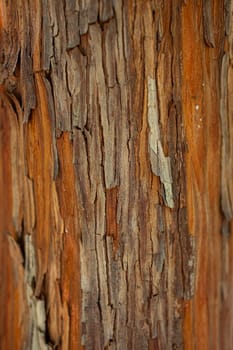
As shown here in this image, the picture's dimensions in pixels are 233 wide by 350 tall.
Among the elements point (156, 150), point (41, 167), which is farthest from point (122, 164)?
point (41, 167)

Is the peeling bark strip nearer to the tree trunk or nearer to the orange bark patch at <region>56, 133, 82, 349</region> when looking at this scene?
the tree trunk

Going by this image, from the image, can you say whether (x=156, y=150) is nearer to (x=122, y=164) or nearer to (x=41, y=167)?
(x=122, y=164)

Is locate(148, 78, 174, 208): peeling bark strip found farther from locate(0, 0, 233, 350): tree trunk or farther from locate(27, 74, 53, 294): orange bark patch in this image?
locate(27, 74, 53, 294): orange bark patch

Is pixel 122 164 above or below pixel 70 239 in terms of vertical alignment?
above

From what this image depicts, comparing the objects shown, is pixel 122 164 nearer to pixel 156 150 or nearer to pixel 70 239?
pixel 156 150

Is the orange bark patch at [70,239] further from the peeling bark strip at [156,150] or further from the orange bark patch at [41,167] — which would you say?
the peeling bark strip at [156,150]

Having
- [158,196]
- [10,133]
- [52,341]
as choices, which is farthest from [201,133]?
[52,341]

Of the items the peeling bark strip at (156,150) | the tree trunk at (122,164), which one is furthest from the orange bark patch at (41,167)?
the peeling bark strip at (156,150)

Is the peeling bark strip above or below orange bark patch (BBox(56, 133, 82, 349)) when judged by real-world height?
above

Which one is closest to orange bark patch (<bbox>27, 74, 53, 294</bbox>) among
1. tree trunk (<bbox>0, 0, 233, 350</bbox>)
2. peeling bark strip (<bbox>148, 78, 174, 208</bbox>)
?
tree trunk (<bbox>0, 0, 233, 350</bbox>)
